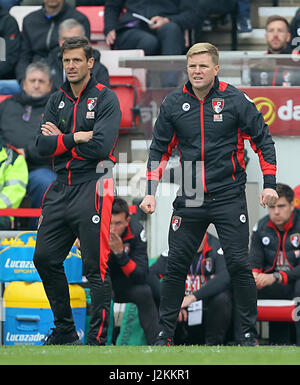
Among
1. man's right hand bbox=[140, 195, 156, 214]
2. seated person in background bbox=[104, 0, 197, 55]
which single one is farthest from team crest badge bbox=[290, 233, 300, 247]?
seated person in background bbox=[104, 0, 197, 55]

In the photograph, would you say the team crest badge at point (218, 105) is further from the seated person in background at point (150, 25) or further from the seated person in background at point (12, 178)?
the seated person in background at point (150, 25)

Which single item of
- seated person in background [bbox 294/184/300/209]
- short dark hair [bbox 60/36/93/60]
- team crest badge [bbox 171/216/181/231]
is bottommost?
seated person in background [bbox 294/184/300/209]

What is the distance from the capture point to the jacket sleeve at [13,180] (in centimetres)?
802

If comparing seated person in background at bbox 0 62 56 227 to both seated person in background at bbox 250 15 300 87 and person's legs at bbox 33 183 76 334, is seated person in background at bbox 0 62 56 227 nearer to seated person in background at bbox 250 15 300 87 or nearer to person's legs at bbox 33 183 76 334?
seated person in background at bbox 250 15 300 87

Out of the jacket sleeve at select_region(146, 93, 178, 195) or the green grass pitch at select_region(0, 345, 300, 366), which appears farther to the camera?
the jacket sleeve at select_region(146, 93, 178, 195)

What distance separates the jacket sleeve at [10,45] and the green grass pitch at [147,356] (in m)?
5.66

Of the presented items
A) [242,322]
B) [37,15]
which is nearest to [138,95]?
[37,15]

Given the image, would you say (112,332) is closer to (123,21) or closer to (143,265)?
(143,265)

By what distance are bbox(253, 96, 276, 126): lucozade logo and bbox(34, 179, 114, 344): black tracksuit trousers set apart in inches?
111

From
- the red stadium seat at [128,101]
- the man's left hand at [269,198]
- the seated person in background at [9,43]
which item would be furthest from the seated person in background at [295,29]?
the man's left hand at [269,198]

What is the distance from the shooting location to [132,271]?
7.48m

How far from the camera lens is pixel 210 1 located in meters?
10.6

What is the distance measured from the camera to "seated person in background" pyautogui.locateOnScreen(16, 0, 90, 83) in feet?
33.2

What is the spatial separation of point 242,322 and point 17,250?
2.18 metres
